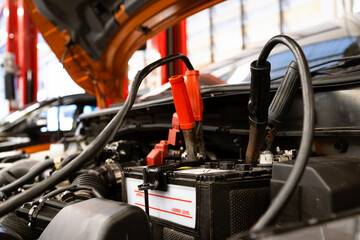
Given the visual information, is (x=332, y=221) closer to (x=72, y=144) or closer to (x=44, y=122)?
(x=72, y=144)

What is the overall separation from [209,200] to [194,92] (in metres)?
0.34

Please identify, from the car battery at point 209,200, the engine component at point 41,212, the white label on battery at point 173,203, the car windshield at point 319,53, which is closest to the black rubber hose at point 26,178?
the engine component at point 41,212

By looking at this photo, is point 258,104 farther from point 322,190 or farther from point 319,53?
point 319,53

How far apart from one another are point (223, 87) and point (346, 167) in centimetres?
47

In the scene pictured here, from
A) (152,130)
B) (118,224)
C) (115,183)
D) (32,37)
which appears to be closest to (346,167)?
(118,224)

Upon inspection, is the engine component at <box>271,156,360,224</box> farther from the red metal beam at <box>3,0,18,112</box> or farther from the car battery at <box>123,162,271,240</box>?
the red metal beam at <box>3,0,18,112</box>

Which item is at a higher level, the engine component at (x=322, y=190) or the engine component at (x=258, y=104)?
the engine component at (x=258, y=104)

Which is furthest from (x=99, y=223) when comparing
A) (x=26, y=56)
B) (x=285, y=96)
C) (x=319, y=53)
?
(x=26, y=56)

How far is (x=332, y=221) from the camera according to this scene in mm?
360

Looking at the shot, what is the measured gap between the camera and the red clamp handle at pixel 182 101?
0.79 meters

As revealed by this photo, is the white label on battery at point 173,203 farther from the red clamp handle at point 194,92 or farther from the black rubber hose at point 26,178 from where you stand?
the black rubber hose at point 26,178

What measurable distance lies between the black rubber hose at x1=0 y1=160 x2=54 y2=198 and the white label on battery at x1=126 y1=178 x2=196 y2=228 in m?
0.45

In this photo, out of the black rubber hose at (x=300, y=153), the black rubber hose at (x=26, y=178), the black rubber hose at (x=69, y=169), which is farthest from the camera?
the black rubber hose at (x=26, y=178)

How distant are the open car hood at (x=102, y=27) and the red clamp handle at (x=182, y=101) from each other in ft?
2.17
